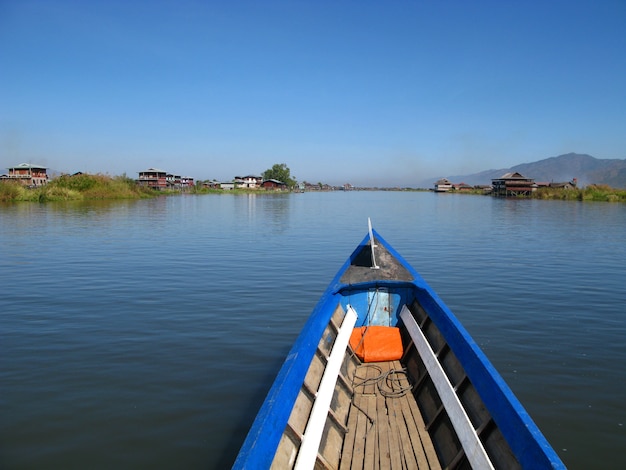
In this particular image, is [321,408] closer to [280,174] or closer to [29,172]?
[29,172]

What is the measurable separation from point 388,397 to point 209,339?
419 centimetres

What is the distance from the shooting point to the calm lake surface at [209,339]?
17.5 ft

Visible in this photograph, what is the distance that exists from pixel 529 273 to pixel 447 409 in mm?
11986

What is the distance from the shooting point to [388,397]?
564cm

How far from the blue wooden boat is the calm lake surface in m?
1.39

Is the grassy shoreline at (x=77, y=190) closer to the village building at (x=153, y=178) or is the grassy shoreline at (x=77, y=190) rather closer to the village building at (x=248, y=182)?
the village building at (x=153, y=178)

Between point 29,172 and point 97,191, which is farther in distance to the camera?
point 29,172

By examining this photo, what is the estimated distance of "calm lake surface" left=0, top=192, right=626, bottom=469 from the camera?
17.5 feet

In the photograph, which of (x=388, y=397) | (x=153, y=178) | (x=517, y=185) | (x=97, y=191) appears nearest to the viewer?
(x=388, y=397)

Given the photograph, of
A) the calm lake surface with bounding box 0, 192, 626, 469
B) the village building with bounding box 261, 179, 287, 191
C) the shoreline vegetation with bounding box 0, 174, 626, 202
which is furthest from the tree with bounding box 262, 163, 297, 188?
the calm lake surface with bounding box 0, 192, 626, 469

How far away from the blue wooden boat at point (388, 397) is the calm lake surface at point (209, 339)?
1387 mm

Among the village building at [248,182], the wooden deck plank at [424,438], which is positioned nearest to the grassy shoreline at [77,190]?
the wooden deck plank at [424,438]

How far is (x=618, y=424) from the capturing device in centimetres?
564

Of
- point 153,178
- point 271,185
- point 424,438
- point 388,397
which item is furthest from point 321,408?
point 271,185
